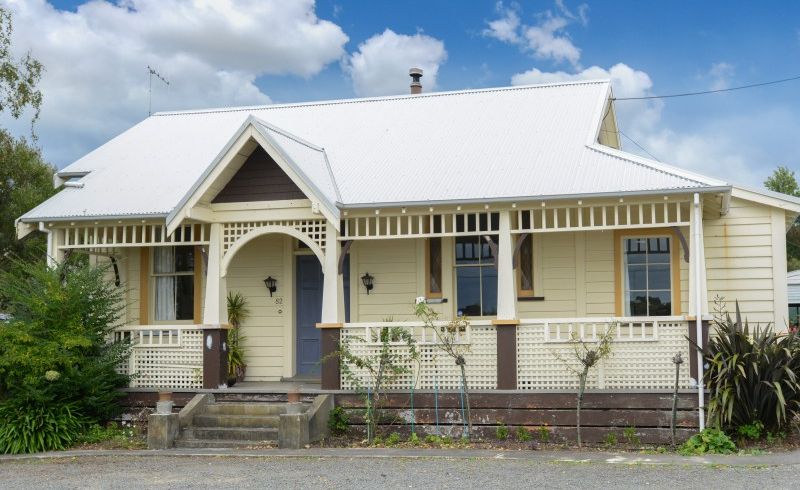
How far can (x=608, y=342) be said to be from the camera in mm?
12797

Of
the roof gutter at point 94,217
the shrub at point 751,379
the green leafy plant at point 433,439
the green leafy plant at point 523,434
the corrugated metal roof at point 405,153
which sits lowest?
the green leafy plant at point 433,439

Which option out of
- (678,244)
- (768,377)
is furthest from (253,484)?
(678,244)

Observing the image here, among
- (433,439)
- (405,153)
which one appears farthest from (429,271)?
(433,439)

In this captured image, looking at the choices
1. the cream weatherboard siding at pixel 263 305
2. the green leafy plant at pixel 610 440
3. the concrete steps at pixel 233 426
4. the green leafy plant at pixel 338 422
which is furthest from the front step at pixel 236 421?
the green leafy plant at pixel 610 440

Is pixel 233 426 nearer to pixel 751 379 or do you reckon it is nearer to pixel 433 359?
pixel 433 359

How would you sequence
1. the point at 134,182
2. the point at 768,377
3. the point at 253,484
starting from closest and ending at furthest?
the point at 253,484, the point at 768,377, the point at 134,182

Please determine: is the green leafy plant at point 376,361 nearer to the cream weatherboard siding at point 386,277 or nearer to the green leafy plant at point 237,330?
the cream weatherboard siding at point 386,277

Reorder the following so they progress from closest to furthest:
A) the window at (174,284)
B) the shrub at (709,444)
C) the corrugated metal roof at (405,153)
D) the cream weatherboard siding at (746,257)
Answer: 1. the shrub at (709,444)
2. the corrugated metal roof at (405,153)
3. the cream weatherboard siding at (746,257)
4. the window at (174,284)

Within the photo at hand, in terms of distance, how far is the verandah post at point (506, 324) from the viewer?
43.7 ft

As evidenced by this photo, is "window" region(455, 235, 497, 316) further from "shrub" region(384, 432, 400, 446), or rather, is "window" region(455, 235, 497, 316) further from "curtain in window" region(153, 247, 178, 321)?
"curtain in window" region(153, 247, 178, 321)

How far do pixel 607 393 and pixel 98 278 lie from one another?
815 cm

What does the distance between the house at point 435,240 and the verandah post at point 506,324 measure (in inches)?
0.9

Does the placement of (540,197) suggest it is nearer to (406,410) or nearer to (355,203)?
(355,203)

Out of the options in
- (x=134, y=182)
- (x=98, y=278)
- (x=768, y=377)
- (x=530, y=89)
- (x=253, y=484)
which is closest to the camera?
(x=253, y=484)
